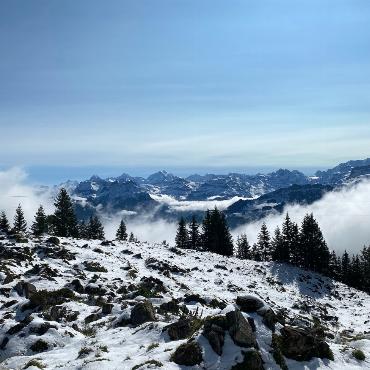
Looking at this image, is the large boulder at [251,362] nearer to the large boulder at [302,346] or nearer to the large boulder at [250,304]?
the large boulder at [302,346]

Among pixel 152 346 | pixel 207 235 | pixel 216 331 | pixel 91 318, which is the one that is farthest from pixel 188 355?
pixel 207 235

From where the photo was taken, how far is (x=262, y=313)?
62.8 ft

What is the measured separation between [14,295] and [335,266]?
98.3 meters

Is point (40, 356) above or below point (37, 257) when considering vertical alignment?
above

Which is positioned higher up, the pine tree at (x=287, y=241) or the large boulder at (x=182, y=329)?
the large boulder at (x=182, y=329)

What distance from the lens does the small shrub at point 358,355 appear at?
18353 millimetres

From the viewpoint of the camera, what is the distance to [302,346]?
1802 cm

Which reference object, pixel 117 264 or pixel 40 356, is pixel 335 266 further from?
pixel 40 356

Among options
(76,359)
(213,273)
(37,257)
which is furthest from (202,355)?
(213,273)

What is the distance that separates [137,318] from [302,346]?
9876mm

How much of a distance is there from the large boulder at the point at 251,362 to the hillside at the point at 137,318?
0.04 m

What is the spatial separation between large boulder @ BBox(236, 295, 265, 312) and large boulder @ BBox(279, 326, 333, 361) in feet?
5.13

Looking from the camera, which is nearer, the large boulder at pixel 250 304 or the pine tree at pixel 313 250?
the large boulder at pixel 250 304

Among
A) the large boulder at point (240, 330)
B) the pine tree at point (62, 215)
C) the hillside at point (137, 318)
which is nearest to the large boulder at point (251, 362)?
the hillside at point (137, 318)
